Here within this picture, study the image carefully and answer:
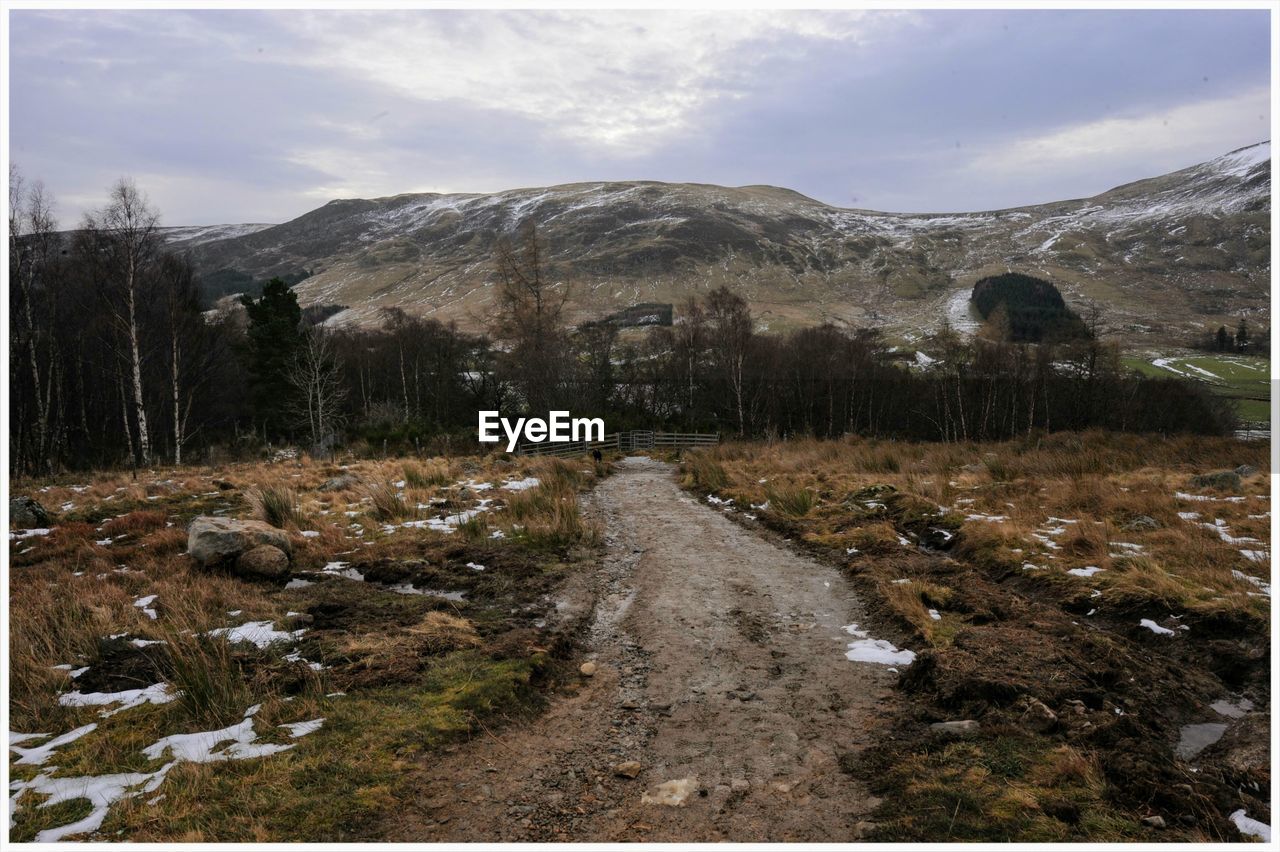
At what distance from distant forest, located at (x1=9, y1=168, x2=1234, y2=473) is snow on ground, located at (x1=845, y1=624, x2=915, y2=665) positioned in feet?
81.7

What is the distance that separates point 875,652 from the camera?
6457mm

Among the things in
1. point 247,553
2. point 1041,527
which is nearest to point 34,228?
point 247,553

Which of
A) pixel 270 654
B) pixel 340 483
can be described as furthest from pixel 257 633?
pixel 340 483

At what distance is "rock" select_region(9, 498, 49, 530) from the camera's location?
11.7m

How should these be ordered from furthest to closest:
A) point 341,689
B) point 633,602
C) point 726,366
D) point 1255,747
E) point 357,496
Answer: point 726,366 < point 357,496 < point 633,602 < point 341,689 < point 1255,747

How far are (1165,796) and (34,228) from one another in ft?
119

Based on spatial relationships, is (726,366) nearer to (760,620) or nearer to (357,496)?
(357,496)

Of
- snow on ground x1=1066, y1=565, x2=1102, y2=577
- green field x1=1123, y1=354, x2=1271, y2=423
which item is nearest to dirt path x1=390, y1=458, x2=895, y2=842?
snow on ground x1=1066, y1=565, x2=1102, y2=577

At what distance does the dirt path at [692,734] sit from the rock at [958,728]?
0.47m

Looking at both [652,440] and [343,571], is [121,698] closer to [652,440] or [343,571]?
[343,571]

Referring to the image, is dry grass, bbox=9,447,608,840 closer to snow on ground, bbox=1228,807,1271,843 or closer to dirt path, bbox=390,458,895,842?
dirt path, bbox=390,458,895,842

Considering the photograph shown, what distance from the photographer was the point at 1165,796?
3662 millimetres

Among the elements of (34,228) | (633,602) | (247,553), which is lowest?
(633,602)

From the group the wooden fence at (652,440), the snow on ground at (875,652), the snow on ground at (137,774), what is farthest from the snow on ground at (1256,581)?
the wooden fence at (652,440)
